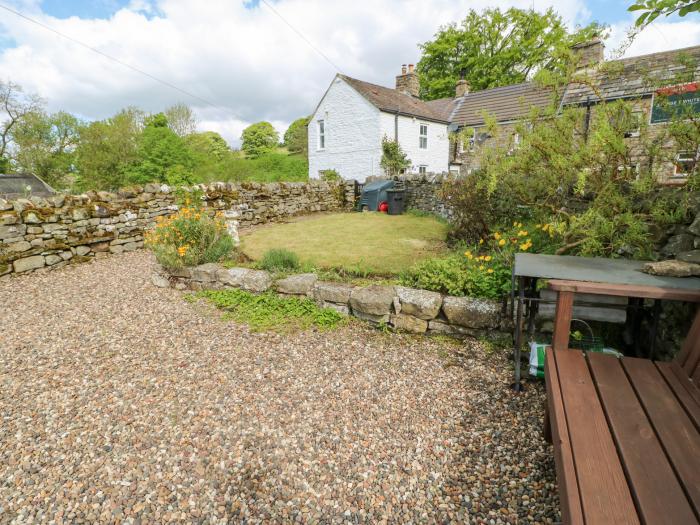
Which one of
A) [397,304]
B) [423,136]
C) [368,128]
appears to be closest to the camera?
[397,304]

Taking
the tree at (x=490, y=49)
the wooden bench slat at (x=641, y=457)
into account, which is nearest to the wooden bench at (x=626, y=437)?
the wooden bench slat at (x=641, y=457)

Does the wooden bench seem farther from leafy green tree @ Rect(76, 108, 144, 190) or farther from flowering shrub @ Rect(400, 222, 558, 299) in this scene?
leafy green tree @ Rect(76, 108, 144, 190)

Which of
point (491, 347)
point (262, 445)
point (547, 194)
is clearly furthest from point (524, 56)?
point (262, 445)

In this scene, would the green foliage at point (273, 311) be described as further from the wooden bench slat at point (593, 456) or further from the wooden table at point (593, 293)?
the wooden bench slat at point (593, 456)

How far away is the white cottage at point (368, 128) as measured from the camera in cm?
1845

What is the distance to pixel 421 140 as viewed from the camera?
808 inches

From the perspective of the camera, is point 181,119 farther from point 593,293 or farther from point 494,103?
point 593,293

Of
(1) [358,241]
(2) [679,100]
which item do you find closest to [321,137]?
(1) [358,241]

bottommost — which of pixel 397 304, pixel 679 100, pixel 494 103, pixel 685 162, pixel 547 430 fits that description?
pixel 547 430

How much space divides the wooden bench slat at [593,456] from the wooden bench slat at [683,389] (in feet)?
1.16

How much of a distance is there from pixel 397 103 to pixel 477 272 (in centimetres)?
1773

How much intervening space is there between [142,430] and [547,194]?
16.1 feet

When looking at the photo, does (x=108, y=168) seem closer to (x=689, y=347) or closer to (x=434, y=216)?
(x=434, y=216)

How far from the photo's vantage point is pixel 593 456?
150 centimetres
